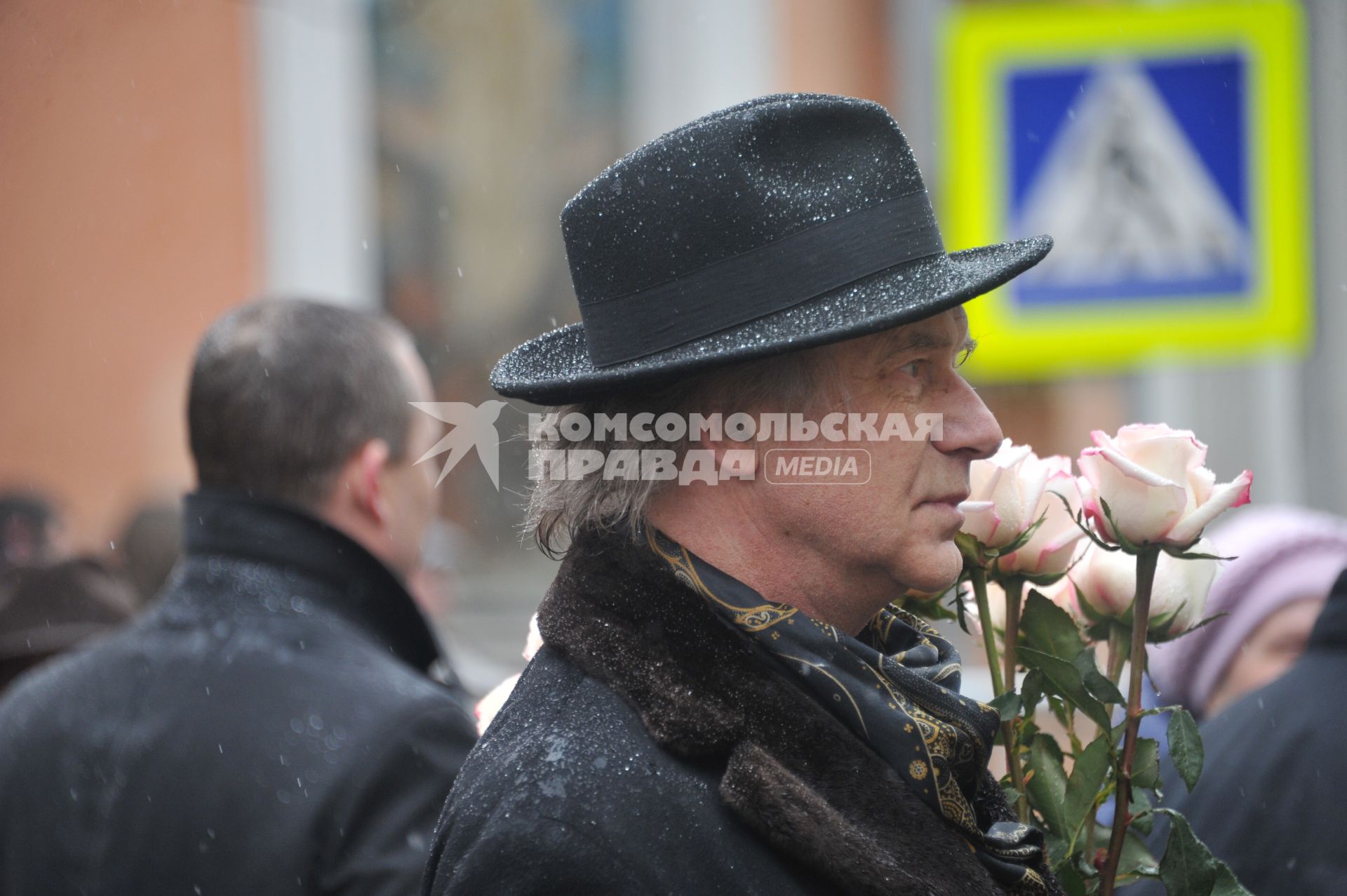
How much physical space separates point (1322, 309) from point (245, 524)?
14.4 feet

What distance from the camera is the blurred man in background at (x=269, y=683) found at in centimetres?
228

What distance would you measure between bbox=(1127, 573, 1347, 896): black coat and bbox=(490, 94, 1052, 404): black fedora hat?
3.40 ft

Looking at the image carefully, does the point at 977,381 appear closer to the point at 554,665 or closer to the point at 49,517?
the point at 49,517

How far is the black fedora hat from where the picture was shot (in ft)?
5.47

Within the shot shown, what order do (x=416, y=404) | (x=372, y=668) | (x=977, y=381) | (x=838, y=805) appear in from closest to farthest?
(x=838, y=805) < (x=372, y=668) < (x=416, y=404) < (x=977, y=381)

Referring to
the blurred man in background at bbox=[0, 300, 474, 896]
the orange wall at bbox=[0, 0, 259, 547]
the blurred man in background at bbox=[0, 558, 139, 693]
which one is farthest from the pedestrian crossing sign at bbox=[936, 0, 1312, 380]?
the orange wall at bbox=[0, 0, 259, 547]

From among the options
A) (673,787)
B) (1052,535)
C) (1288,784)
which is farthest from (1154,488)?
(1288,784)

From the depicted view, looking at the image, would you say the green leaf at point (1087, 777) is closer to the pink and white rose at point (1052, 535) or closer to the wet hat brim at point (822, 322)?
the pink and white rose at point (1052, 535)

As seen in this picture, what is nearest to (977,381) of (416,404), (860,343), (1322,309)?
(1322,309)

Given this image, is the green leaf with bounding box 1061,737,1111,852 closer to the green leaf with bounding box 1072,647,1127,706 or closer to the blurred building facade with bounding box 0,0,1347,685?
the green leaf with bounding box 1072,647,1127,706

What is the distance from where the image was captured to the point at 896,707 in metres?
1.61

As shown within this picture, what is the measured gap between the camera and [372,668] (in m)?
2.49

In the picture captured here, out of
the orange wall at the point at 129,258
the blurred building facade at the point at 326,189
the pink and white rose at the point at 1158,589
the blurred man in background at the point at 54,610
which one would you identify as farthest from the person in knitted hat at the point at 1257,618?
the orange wall at the point at 129,258
